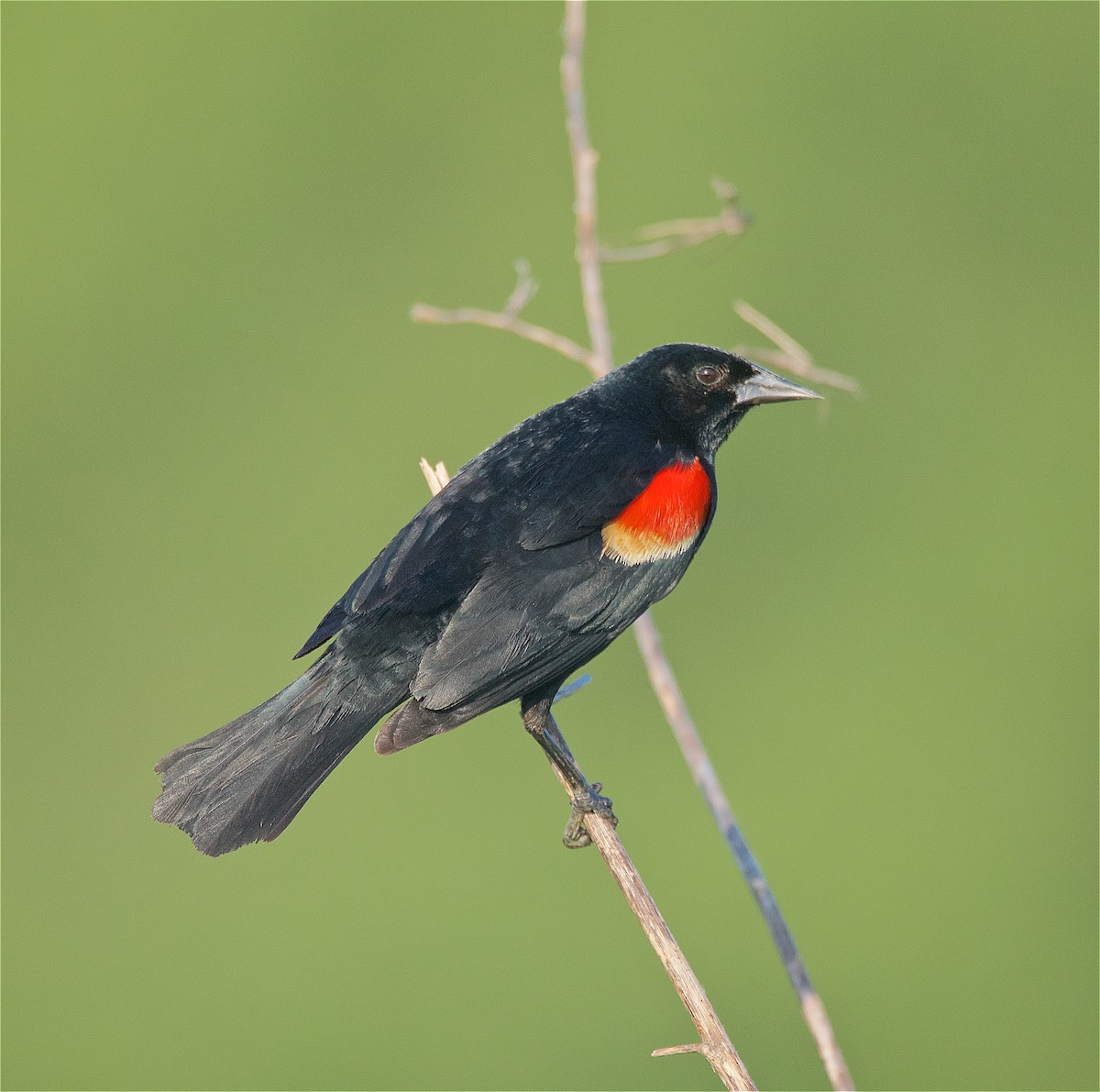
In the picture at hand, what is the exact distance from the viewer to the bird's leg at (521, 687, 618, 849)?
2.57 m

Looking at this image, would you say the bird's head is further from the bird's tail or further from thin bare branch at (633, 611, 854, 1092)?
the bird's tail

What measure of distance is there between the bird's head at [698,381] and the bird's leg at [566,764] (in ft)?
2.09

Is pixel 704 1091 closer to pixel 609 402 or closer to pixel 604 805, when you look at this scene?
pixel 604 805

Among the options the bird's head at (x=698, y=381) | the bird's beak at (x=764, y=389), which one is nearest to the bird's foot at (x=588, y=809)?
the bird's head at (x=698, y=381)

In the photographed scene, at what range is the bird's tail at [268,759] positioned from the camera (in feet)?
7.58

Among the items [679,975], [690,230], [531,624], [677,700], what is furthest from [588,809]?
[690,230]

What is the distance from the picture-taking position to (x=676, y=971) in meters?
2.08

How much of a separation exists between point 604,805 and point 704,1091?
1448mm

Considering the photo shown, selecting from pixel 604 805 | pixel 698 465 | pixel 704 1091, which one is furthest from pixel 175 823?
pixel 704 1091

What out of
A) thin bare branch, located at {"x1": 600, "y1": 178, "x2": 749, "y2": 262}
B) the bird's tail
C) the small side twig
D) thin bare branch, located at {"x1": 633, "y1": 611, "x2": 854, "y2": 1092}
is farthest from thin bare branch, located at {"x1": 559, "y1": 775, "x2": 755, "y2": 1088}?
thin bare branch, located at {"x1": 600, "y1": 178, "x2": 749, "y2": 262}

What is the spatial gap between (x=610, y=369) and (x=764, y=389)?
0.32m

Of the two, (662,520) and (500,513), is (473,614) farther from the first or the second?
(662,520)

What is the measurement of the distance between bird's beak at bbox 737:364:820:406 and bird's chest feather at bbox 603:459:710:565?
0.76 ft

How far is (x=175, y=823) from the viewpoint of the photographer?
2.35m
